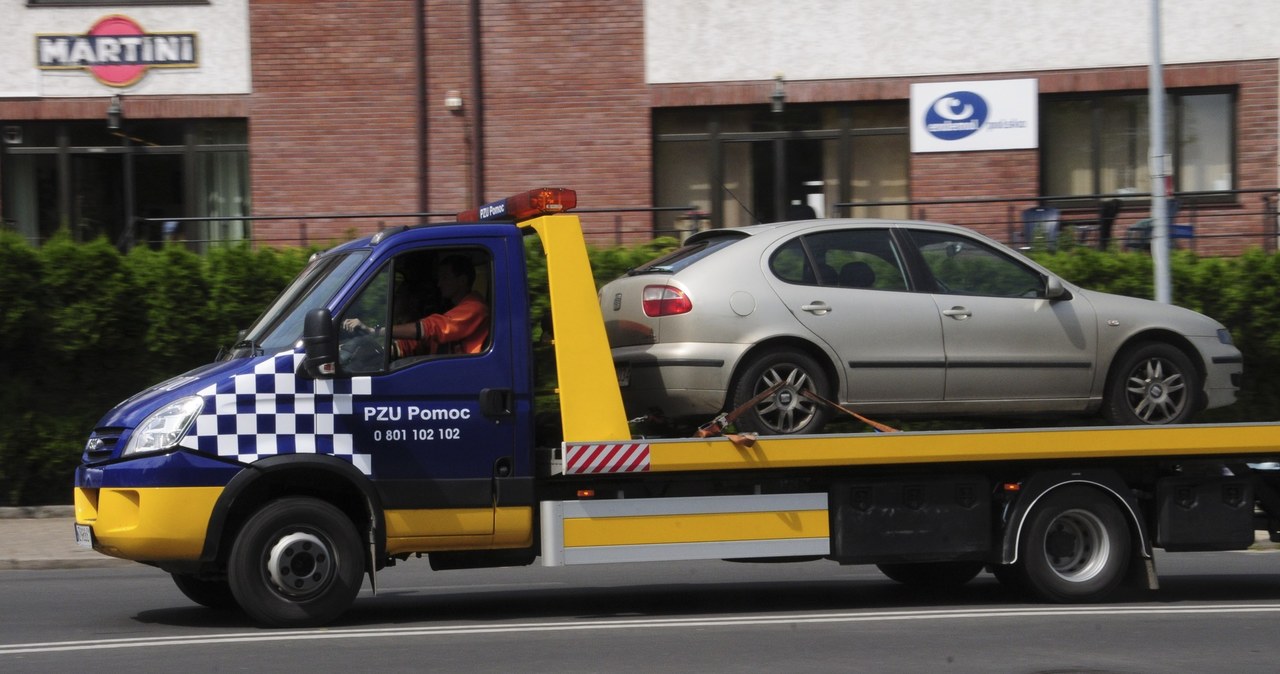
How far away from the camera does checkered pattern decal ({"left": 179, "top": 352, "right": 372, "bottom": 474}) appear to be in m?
7.52

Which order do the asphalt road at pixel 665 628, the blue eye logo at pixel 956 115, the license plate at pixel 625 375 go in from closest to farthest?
the asphalt road at pixel 665 628 < the license plate at pixel 625 375 < the blue eye logo at pixel 956 115

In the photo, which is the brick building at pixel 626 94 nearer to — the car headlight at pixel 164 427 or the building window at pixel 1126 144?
the building window at pixel 1126 144

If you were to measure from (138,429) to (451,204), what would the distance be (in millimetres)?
11438

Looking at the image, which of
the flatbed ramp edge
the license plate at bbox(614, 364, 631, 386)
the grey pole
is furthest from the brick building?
the license plate at bbox(614, 364, 631, 386)

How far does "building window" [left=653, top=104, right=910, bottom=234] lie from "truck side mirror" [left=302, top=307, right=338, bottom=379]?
37.6 feet

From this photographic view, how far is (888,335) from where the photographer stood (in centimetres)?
848

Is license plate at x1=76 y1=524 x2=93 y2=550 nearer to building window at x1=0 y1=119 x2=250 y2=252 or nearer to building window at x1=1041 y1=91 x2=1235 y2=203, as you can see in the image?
building window at x1=0 y1=119 x2=250 y2=252

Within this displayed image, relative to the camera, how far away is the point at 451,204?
18.8m

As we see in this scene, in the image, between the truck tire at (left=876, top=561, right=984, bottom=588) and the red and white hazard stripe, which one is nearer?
the red and white hazard stripe

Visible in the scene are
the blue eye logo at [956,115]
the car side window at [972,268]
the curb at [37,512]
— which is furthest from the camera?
the blue eye logo at [956,115]

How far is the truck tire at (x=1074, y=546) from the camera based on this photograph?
879 cm

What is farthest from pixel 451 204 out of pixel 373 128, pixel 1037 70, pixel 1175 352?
pixel 1175 352

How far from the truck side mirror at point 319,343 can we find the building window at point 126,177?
1171 centimetres

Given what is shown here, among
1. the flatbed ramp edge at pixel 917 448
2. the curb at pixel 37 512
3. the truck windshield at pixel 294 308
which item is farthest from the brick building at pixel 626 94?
the truck windshield at pixel 294 308
